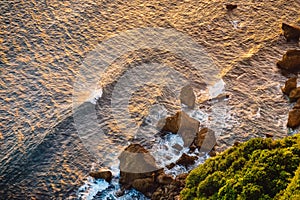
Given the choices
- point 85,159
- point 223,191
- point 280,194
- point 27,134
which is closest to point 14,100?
point 27,134

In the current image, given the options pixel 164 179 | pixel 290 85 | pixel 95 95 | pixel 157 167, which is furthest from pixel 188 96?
pixel 164 179

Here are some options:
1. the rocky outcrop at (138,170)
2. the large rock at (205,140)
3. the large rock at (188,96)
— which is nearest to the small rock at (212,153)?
the large rock at (205,140)

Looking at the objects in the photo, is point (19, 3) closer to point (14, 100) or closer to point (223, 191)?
point (14, 100)

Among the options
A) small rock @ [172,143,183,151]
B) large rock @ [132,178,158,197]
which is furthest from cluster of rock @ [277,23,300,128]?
large rock @ [132,178,158,197]

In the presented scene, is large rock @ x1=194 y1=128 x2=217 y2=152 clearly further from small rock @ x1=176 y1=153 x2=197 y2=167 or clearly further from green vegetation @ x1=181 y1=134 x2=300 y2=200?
green vegetation @ x1=181 y1=134 x2=300 y2=200

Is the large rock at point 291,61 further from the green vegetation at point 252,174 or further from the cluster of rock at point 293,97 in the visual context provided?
the green vegetation at point 252,174

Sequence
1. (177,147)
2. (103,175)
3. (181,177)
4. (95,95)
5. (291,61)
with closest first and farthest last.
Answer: (181,177)
(103,175)
(177,147)
(95,95)
(291,61)

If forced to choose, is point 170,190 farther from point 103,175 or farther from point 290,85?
point 290,85
